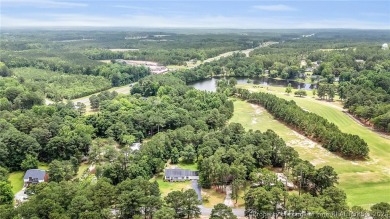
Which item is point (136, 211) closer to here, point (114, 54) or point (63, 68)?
point (63, 68)

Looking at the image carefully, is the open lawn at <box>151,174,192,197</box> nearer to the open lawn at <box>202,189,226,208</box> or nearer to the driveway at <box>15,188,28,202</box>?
the open lawn at <box>202,189,226,208</box>

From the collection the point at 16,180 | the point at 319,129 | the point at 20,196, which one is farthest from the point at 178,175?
the point at 319,129

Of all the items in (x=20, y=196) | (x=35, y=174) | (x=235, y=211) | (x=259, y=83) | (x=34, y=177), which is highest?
(x=259, y=83)

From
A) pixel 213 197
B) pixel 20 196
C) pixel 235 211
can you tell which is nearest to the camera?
pixel 235 211

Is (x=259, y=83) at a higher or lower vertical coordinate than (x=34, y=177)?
higher

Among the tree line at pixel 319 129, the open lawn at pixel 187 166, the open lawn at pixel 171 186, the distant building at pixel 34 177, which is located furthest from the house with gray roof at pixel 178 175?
the tree line at pixel 319 129

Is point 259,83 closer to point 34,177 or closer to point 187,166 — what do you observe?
point 187,166

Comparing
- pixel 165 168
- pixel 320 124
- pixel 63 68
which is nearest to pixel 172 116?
pixel 165 168
